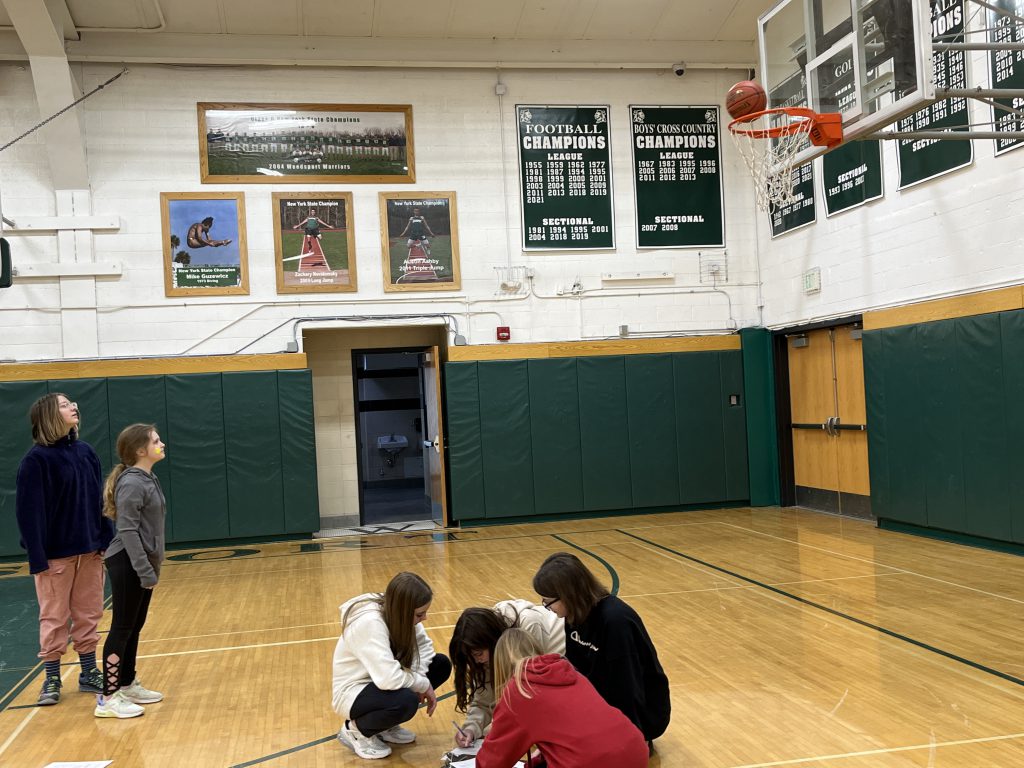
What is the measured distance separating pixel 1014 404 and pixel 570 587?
5.57 m

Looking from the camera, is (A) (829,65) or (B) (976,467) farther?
(B) (976,467)

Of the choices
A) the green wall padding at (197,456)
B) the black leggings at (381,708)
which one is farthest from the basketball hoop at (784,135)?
the green wall padding at (197,456)

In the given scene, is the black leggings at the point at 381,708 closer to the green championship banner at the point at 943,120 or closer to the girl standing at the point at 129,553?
the girl standing at the point at 129,553

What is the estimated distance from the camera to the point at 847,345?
998 centimetres

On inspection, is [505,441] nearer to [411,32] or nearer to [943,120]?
[411,32]

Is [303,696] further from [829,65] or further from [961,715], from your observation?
[829,65]

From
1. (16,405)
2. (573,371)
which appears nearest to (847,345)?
(573,371)

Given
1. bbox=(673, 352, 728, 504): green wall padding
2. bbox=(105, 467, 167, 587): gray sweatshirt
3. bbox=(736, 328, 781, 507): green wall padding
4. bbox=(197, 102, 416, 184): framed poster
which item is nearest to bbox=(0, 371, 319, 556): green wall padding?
bbox=(197, 102, 416, 184): framed poster

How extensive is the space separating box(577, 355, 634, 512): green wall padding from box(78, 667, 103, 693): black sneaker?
282 inches

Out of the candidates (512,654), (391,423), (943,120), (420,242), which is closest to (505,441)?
(420,242)

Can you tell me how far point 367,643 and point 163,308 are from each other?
25.9 ft

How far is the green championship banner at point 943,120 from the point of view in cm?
714

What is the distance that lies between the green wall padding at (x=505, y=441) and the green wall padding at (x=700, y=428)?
194 cm

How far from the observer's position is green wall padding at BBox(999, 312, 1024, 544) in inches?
285
